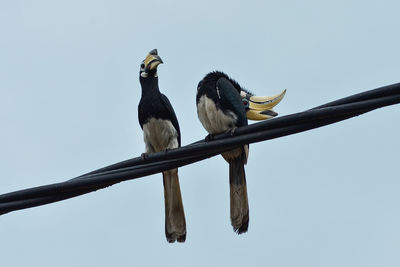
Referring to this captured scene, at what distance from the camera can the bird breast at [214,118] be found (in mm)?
5898

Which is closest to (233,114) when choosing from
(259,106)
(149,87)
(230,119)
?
(230,119)

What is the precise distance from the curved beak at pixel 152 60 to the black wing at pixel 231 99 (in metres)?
0.54

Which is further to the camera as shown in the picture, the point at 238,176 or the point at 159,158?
the point at 238,176

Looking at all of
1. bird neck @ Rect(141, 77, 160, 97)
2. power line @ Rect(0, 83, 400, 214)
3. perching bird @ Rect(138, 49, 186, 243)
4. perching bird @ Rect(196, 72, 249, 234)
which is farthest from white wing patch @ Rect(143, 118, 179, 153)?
power line @ Rect(0, 83, 400, 214)

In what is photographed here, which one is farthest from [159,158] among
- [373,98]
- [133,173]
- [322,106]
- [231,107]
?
[231,107]

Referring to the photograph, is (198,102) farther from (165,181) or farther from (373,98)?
(373,98)

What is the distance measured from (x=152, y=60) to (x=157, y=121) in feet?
1.67

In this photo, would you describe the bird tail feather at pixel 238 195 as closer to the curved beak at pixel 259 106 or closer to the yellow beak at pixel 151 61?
the curved beak at pixel 259 106

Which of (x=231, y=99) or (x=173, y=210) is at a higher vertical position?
(x=231, y=99)

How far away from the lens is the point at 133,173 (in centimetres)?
412

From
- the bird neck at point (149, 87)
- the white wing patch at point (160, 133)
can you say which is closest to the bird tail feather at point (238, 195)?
the white wing patch at point (160, 133)

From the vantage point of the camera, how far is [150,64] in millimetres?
6488

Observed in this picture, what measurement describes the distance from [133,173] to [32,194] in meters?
0.52

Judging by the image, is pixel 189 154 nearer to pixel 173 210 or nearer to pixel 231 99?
pixel 231 99
